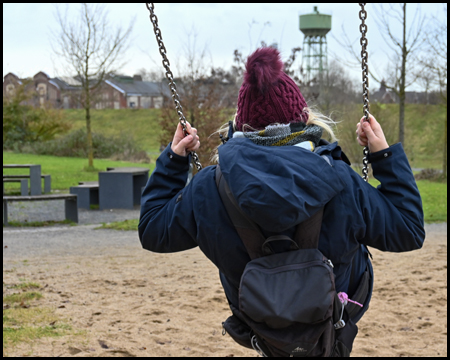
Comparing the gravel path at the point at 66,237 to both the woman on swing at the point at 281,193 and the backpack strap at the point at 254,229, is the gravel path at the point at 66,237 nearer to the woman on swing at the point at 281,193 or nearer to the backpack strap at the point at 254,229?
the woman on swing at the point at 281,193

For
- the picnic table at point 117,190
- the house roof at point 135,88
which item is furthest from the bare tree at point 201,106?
the house roof at point 135,88

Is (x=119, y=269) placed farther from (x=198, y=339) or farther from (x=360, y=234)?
(x=360, y=234)

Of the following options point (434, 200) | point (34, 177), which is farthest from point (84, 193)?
point (434, 200)

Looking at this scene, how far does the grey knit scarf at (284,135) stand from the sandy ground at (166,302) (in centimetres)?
273

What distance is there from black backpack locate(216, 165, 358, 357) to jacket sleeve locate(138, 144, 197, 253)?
7.3 inches

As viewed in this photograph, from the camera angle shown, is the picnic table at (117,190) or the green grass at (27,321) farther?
the picnic table at (117,190)

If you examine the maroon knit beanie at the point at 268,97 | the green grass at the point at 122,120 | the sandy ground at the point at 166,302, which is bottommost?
the sandy ground at the point at 166,302

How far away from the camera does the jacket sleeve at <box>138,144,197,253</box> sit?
191cm

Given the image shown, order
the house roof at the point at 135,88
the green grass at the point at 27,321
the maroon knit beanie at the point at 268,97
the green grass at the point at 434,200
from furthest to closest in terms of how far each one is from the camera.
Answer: the house roof at the point at 135,88, the green grass at the point at 434,200, the green grass at the point at 27,321, the maroon knit beanie at the point at 268,97

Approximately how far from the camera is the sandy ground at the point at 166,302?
426 cm

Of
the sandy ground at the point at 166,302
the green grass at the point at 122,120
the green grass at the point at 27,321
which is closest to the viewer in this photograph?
the sandy ground at the point at 166,302

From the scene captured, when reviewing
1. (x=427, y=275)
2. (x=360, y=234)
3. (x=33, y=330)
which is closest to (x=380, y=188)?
(x=360, y=234)

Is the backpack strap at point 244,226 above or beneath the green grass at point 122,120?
beneath

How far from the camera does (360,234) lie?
5.91ft
